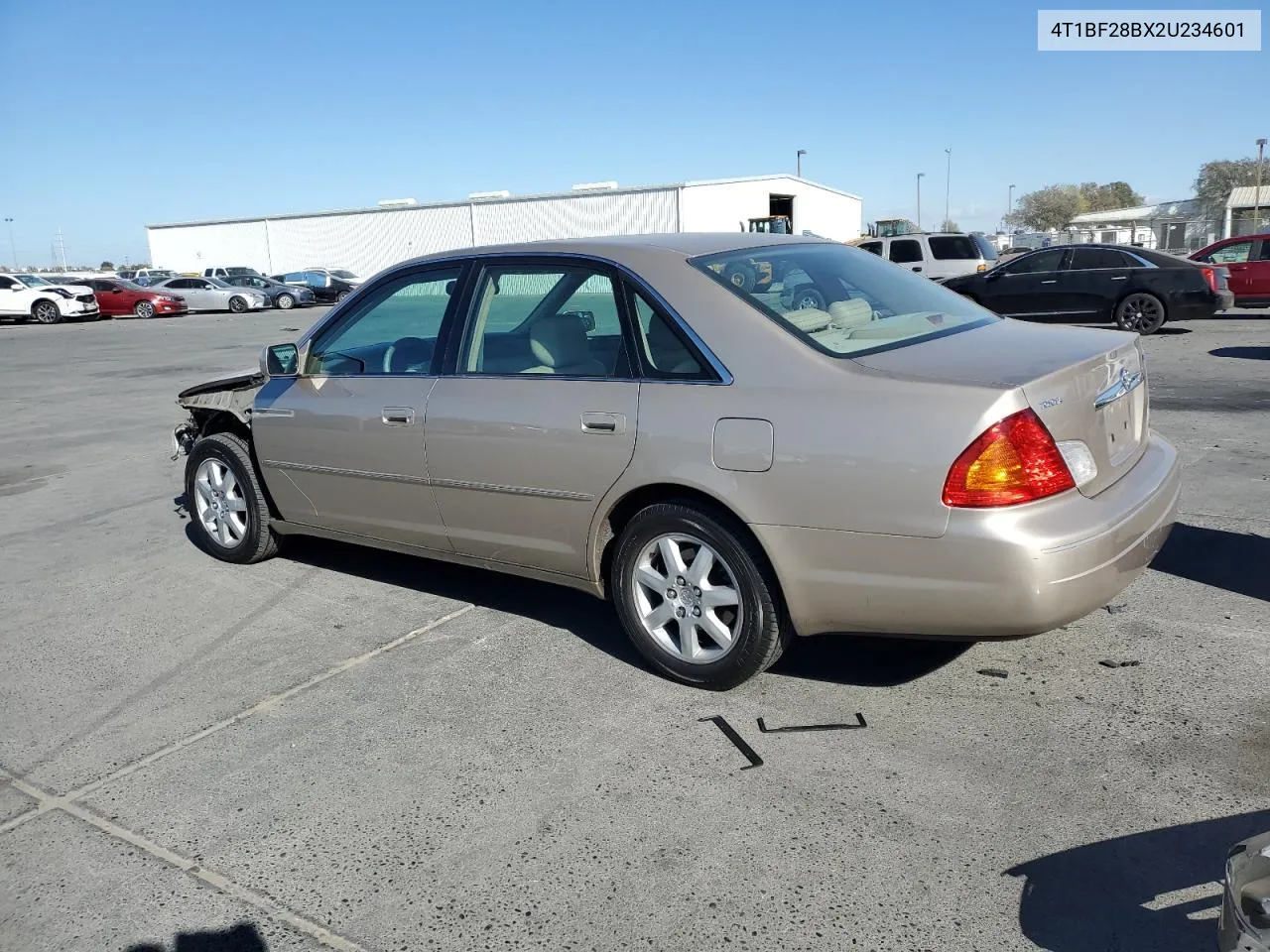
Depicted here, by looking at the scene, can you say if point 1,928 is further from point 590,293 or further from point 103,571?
point 103,571

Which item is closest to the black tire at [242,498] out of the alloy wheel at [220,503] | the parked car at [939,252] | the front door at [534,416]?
the alloy wheel at [220,503]

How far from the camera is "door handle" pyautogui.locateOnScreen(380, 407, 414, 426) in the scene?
14.8 ft

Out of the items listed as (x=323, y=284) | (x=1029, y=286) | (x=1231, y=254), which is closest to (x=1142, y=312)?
(x=1029, y=286)

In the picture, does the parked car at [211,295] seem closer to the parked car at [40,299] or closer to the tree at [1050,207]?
the parked car at [40,299]

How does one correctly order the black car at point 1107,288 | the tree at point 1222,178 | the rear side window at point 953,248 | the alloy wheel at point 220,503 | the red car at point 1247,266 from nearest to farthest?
the alloy wheel at point 220,503 < the black car at point 1107,288 < the red car at point 1247,266 < the rear side window at point 953,248 < the tree at point 1222,178

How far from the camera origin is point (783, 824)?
2.99m

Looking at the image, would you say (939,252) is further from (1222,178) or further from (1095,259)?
(1222,178)

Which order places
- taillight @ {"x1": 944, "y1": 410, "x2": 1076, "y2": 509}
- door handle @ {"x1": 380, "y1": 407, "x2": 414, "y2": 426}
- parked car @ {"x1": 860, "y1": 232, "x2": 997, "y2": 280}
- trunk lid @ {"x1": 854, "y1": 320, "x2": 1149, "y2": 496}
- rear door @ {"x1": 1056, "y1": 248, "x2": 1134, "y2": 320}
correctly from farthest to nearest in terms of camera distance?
parked car @ {"x1": 860, "y1": 232, "x2": 997, "y2": 280} → rear door @ {"x1": 1056, "y1": 248, "x2": 1134, "y2": 320} → door handle @ {"x1": 380, "y1": 407, "x2": 414, "y2": 426} → trunk lid @ {"x1": 854, "y1": 320, "x2": 1149, "y2": 496} → taillight @ {"x1": 944, "y1": 410, "x2": 1076, "y2": 509}

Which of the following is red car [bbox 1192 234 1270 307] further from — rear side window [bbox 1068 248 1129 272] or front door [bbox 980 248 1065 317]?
front door [bbox 980 248 1065 317]

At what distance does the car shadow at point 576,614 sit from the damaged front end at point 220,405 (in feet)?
2.32

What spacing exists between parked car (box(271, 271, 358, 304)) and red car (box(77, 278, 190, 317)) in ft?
19.4

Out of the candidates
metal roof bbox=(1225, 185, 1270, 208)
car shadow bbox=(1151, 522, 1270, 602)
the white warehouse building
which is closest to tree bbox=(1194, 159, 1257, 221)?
metal roof bbox=(1225, 185, 1270, 208)

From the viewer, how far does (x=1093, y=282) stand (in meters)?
15.9

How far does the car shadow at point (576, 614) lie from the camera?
158 inches
